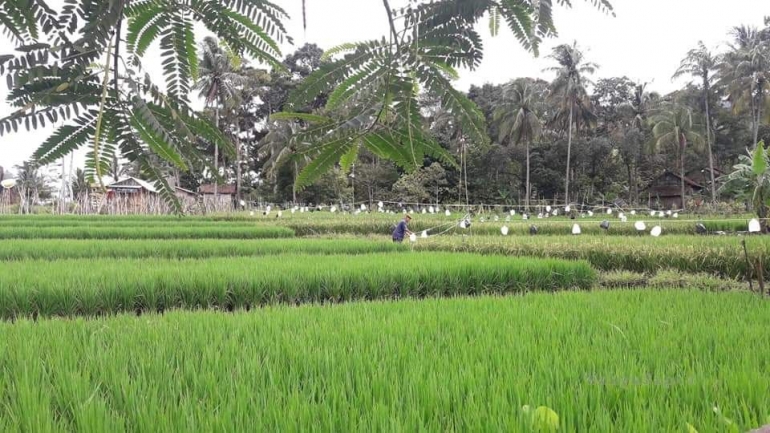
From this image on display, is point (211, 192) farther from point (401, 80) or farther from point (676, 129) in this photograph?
point (676, 129)

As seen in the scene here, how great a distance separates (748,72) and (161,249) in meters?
27.4

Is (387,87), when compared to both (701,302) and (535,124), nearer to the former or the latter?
(701,302)

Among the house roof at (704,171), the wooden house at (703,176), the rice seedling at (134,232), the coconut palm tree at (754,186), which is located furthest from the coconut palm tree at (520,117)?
the rice seedling at (134,232)

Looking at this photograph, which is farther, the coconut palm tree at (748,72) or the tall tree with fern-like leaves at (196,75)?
the coconut palm tree at (748,72)

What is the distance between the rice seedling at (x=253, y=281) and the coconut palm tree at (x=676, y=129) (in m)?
24.1

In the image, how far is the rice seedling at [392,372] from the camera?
1.61m

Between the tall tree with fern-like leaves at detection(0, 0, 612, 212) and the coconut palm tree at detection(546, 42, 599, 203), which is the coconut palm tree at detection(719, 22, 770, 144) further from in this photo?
the tall tree with fern-like leaves at detection(0, 0, 612, 212)

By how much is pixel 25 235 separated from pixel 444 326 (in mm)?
11916

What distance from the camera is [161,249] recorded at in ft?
29.7

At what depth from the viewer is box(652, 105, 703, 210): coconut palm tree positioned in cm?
2727

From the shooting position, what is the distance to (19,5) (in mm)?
699

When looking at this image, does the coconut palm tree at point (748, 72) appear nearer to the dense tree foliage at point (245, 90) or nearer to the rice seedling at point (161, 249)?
the rice seedling at point (161, 249)

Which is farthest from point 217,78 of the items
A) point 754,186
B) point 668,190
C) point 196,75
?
point 668,190

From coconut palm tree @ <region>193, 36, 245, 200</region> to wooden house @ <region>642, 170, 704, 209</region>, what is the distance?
36.1 m
